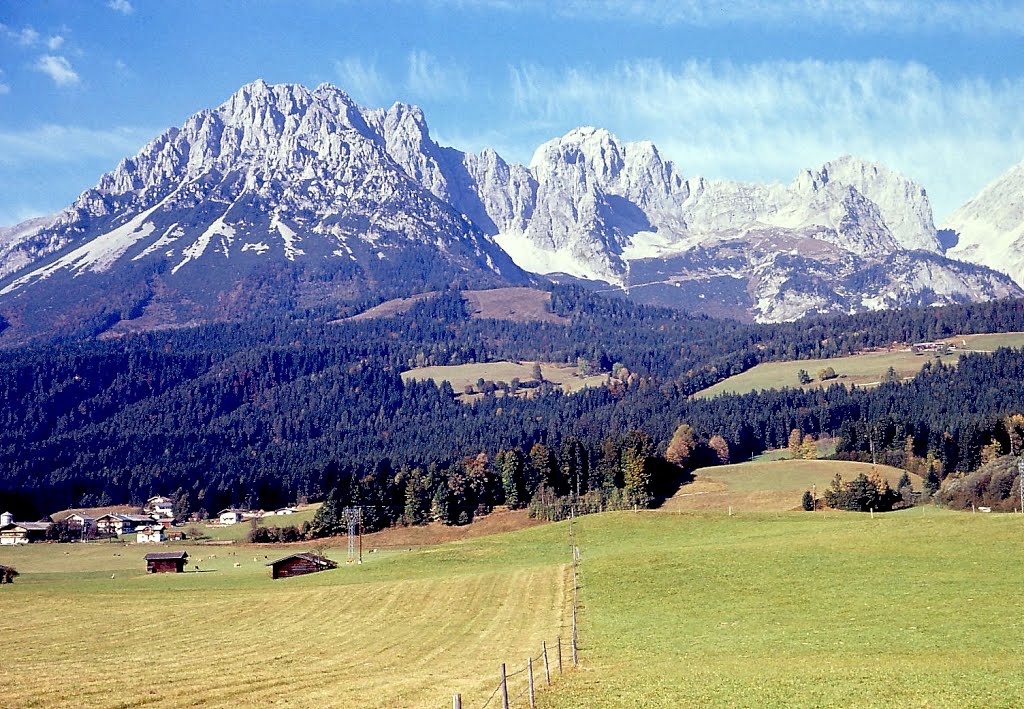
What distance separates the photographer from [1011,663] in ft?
142

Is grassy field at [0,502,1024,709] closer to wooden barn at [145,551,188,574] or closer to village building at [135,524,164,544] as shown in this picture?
wooden barn at [145,551,188,574]

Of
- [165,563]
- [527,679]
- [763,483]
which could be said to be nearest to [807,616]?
[527,679]

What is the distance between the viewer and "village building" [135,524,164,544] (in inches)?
6959

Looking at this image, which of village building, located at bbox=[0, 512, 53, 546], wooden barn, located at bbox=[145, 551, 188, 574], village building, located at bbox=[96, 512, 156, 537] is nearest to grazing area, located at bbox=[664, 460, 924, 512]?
wooden barn, located at bbox=[145, 551, 188, 574]

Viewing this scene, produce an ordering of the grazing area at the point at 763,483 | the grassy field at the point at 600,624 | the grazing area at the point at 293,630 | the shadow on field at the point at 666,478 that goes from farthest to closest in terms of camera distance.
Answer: the shadow on field at the point at 666,478 < the grazing area at the point at 763,483 < the grazing area at the point at 293,630 < the grassy field at the point at 600,624

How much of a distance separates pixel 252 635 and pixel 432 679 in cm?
2212

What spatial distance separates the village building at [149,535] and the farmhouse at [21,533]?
16.0 meters

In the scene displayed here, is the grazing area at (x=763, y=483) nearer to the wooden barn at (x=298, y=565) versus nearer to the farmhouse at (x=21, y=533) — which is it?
the wooden barn at (x=298, y=565)

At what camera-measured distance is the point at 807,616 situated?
61.3 m

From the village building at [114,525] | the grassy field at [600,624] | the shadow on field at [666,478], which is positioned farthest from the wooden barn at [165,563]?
the shadow on field at [666,478]

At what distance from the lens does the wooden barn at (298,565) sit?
11675 cm

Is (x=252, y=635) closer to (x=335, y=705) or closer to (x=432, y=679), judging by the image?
(x=432, y=679)

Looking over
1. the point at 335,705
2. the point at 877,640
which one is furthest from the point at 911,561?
the point at 335,705

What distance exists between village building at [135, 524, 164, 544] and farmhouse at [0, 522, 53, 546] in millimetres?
16033
